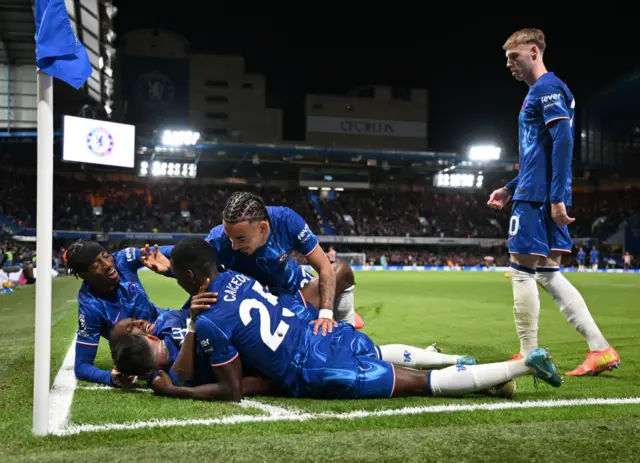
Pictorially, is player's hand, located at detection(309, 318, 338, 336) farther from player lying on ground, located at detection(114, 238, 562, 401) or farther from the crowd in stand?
the crowd in stand

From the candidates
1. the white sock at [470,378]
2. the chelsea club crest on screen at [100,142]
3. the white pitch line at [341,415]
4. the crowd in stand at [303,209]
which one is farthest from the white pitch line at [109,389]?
the crowd in stand at [303,209]

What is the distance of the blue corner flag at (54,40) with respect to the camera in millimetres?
2775

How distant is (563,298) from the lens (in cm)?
455

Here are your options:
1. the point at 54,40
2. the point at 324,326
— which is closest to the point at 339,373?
the point at 324,326

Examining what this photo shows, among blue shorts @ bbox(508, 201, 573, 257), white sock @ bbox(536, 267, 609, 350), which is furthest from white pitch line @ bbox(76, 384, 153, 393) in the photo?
white sock @ bbox(536, 267, 609, 350)

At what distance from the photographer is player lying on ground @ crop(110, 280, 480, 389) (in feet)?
11.9

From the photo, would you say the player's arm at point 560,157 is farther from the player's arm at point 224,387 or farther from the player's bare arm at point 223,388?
the player's bare arm at point 223,388

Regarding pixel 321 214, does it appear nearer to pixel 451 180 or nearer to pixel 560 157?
pixel 451 180

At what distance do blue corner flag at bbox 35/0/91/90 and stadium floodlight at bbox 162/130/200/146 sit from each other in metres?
37.4

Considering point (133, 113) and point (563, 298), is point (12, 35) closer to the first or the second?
point (563, 298)

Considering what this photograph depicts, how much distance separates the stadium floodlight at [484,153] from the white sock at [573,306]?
133ft

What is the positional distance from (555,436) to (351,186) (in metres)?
46.3

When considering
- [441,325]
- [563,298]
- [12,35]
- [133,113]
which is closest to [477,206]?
[133,113]

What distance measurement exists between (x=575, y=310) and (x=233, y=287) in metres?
2.86
